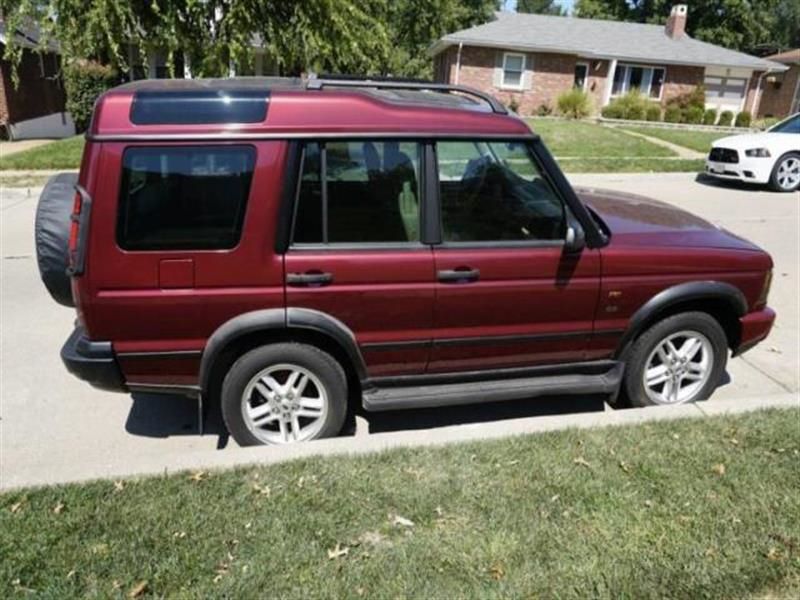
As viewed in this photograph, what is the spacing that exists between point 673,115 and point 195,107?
96.8 feet

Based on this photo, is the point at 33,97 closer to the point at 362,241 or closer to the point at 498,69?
the point at 498,69

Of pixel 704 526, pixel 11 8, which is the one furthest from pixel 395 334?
pixel 11 8

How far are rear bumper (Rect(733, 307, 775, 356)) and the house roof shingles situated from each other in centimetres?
2576

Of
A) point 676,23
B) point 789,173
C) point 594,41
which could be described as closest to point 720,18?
point 676,23

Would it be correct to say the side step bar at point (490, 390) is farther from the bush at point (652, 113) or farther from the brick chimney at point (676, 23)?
the brick chimney at point (676, 23)

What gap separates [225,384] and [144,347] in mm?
452

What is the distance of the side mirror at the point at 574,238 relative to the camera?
10.9 feet

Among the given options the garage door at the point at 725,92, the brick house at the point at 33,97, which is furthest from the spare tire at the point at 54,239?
the garage door at the point at 725,92

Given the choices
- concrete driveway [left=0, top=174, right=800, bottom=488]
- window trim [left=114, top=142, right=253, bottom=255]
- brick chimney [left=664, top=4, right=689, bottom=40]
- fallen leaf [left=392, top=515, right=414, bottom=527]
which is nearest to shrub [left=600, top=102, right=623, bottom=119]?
brick chimney [left=664, top=4, right=689, bottom=40]

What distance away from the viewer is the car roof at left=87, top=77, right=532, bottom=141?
9.57ft

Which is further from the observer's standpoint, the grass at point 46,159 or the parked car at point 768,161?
the grass at point 46,159

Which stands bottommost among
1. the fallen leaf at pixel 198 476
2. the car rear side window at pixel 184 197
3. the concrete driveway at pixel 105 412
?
the concrete driveway at pixel 105 412

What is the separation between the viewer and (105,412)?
13.0 ft

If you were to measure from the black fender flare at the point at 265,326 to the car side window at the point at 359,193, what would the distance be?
1.23 ft
